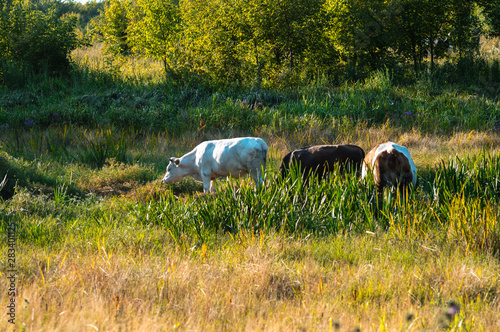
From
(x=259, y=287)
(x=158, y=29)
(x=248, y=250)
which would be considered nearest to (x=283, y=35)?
(x=158, y=29)

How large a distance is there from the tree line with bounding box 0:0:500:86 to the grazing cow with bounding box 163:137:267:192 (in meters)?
9.36

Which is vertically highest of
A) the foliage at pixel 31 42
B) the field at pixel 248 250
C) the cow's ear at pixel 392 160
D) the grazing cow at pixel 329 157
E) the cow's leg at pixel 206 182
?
the foliage at pixel 31 42

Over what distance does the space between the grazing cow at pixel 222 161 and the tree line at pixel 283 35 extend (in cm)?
936

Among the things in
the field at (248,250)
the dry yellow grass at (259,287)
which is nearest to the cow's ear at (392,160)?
the field at (248,250)

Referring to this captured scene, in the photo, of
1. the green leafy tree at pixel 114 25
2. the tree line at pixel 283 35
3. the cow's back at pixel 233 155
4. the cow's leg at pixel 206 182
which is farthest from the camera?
the green leafy tree at pixel 114 25

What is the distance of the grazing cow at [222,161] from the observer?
A: 840 centimetres

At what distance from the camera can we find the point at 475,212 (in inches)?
204

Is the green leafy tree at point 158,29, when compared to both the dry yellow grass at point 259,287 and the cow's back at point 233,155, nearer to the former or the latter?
the cow's back at point 233,155

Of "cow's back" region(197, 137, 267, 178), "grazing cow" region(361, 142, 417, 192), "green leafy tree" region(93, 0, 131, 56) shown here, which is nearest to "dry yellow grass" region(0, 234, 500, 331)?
"grazing cow" region(361, 142, 417, 192)

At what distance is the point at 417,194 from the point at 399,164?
0.64m

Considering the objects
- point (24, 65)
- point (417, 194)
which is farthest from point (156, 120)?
point (417, 194)

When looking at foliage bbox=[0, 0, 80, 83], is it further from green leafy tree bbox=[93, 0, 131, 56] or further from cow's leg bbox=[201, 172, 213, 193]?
cow's leg bbox=[201, 172, 213, 193]

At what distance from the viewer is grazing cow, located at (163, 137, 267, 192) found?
840 centimetres

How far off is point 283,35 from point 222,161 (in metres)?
10.9
